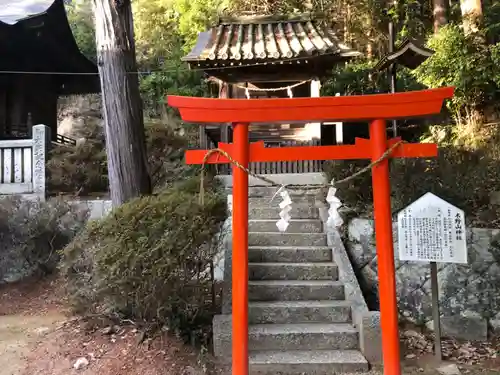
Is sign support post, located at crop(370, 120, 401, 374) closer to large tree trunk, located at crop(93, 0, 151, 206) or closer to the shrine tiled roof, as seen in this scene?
large tree trunk, located at crop(93, 0, 151, 206)

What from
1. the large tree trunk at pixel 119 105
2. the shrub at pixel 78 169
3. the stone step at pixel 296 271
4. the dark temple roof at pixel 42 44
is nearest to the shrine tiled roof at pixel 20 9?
the dark temple roof at pixel 42 44

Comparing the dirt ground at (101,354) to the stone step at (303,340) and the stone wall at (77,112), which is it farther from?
the stone wall at (77,112)

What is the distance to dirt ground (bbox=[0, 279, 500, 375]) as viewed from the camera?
13.3 feet

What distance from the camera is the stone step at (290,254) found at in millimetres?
5648

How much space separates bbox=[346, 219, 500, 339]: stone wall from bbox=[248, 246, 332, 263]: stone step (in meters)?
1.01

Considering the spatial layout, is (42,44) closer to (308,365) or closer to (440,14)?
(308,365)

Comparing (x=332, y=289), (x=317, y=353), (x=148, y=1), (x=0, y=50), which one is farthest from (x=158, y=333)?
(x=148, y=1)

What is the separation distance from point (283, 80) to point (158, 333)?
5472 millimetres

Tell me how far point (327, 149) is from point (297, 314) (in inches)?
89.9

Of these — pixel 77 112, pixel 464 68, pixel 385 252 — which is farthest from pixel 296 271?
pixel 77 112

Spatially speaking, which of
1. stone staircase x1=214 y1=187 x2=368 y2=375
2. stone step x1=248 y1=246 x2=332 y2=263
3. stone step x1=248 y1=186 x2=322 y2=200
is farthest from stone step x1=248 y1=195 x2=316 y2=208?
stone step x1=248 y1=246 x2=332 y2=263

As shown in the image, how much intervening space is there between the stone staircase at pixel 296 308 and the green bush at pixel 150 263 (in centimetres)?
55

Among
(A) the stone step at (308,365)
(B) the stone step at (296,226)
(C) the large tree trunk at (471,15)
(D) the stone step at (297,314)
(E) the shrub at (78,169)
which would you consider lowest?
(A) the stone step at (308,365)

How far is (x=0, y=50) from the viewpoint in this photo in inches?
417
